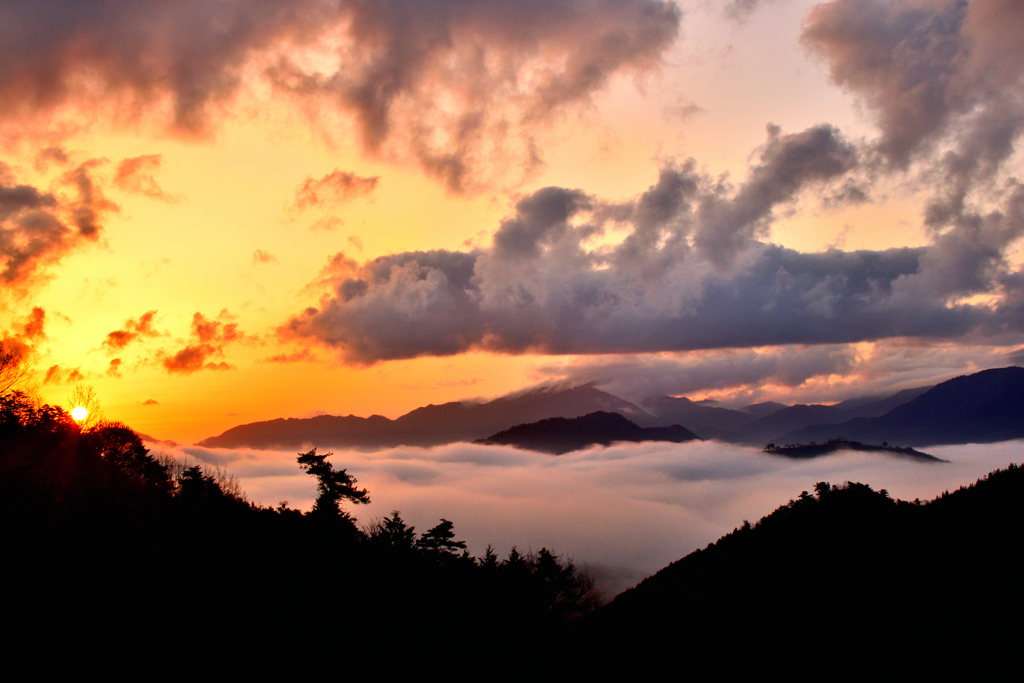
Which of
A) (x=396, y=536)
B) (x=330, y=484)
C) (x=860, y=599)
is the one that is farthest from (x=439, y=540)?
(x=860, y=599)

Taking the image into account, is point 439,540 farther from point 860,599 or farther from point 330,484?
point 860,599

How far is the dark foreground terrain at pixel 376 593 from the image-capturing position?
36.2 m

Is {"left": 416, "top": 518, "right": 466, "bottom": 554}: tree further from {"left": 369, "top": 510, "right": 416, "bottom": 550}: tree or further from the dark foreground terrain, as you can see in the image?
{"left": 369, "top": 510, "right": 416, "bottom": 550}: tree

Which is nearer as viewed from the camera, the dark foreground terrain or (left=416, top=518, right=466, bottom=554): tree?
the dark foreground terrain

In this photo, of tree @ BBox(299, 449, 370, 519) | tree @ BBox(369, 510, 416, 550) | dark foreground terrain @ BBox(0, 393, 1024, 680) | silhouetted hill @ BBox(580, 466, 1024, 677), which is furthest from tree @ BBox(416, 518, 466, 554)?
silhouetted hill @ BBox(580, 466, 1024, 677)

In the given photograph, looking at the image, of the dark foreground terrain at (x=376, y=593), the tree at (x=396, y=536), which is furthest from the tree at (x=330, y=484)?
the tree at (x=396, y=536)

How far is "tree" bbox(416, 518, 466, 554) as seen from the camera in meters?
67.4

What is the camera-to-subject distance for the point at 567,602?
7769cm

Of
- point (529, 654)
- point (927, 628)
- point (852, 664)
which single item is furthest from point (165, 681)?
point (927, 628)

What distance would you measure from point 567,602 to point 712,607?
24444 millimetres

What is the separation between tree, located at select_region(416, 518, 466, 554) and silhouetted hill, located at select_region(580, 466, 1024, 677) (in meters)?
26.4

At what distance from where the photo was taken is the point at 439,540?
67.9 meters

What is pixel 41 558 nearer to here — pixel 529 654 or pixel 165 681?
pixel 165 681

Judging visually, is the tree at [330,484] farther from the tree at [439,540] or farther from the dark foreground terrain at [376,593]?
the tree at [439,540]
